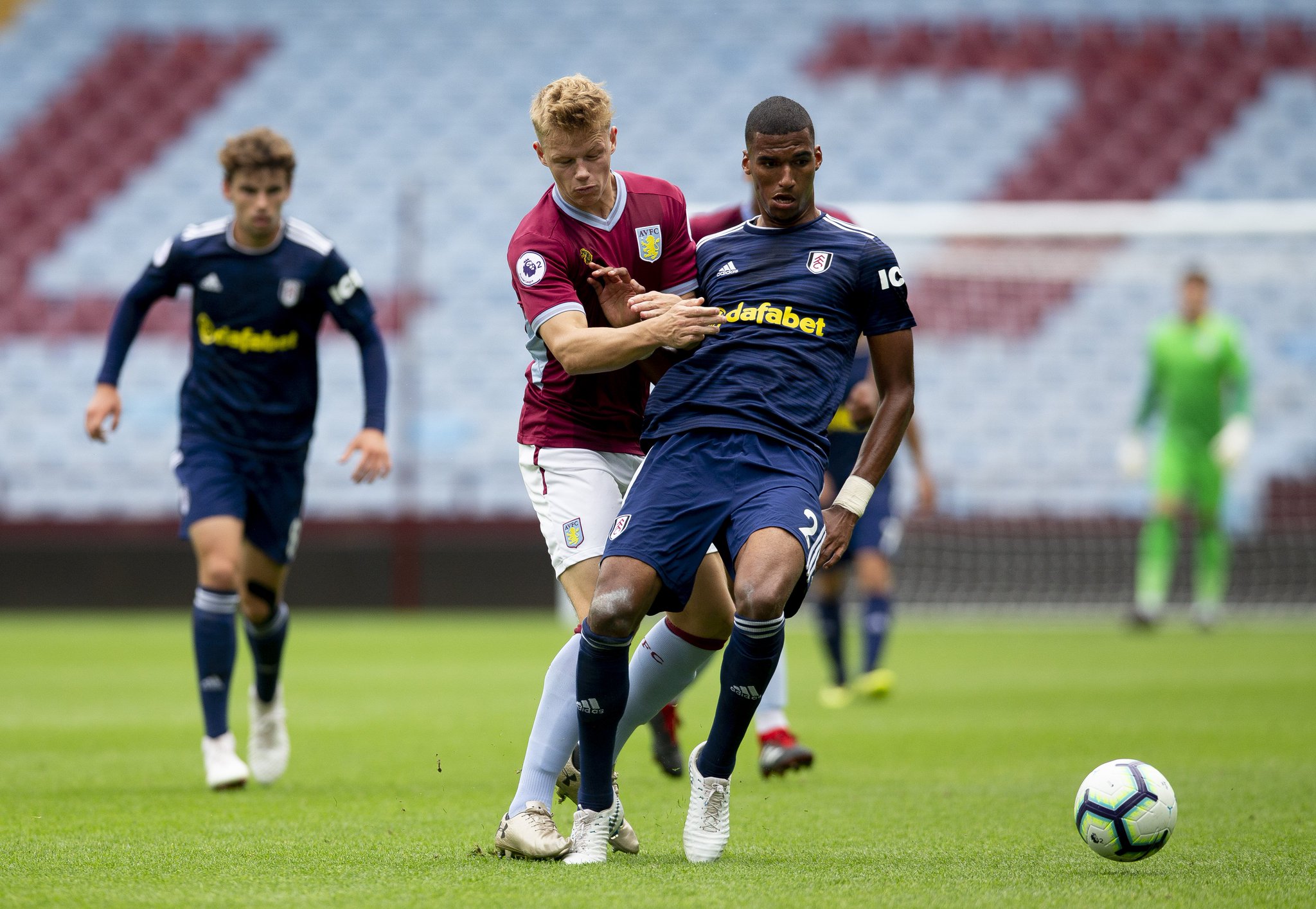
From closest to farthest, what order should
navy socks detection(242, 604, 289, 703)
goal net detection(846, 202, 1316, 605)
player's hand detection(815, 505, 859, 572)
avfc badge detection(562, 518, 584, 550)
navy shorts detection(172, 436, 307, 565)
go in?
player's hand detection(815, 505, 859, 572), avfc badge detection(562, 518, 584, 550), navy shorts detection(172, 436, 307, 565), navy socks detection(242, 604, 289, 703), goal net detection(846, 202, 1316, 605)

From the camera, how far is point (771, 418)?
416 centimetres

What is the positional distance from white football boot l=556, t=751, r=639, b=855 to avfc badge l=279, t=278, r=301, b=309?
2340 mm

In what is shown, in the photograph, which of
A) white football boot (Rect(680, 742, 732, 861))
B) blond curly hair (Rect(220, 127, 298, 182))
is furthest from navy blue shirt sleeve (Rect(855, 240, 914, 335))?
blond curly hair (Rect(220, 127, 298, 182))

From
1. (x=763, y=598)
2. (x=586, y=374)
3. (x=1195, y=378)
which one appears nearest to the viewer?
(x=763, y=598)

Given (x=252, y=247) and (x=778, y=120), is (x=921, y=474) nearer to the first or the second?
(x=252, y=247)

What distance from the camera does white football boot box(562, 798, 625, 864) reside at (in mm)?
3959

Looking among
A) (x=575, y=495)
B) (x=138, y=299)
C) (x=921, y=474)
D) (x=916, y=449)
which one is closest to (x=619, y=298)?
(x=575, y=495)

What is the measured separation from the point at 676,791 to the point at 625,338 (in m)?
2.18

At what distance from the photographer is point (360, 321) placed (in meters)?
6.06

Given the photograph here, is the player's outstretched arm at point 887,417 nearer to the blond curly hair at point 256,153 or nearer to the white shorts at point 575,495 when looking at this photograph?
the white shorts at point 575,495

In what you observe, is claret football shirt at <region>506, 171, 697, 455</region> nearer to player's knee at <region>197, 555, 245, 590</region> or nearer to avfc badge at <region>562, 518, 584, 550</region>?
avfc badge at <region>562, 518, 584, 550</region>

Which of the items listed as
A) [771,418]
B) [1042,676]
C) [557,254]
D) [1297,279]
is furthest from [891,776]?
[1297,279]

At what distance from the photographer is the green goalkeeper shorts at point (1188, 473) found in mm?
13148

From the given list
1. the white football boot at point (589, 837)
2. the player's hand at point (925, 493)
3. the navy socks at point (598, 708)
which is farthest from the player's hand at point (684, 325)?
the player's hand at point (925, 493)
